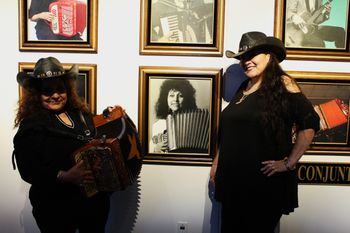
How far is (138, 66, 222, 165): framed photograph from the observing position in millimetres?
1874

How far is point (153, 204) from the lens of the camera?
197 cm

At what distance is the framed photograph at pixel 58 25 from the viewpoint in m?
1.86

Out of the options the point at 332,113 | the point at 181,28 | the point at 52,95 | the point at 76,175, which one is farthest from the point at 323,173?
the point at 52,95

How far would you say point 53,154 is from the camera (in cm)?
139

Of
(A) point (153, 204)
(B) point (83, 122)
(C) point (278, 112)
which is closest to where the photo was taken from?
(C) point (278, 112)

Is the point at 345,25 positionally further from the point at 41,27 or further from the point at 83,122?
the point at 41,27

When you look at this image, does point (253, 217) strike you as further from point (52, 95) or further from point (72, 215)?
point (52, 95)

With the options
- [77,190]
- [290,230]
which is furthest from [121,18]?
[290,230]

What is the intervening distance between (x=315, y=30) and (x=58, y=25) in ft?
4.83

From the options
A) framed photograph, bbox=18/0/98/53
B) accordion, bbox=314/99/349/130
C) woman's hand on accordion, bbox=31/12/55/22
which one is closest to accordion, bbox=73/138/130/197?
framed photograph, bbox=18/0/98/53

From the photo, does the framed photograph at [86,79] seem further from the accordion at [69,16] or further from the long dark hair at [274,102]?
the long dark hair at [274,102]

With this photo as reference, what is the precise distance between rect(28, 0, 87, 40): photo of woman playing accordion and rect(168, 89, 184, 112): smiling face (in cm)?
61

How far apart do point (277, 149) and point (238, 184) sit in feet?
0.77

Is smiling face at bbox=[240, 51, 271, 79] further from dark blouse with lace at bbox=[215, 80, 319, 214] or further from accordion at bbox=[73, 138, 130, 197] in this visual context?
accordion at bbox=[73, 138, 130, 197]
